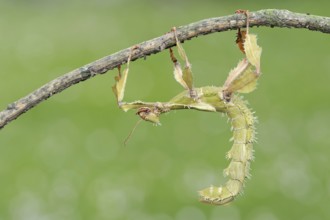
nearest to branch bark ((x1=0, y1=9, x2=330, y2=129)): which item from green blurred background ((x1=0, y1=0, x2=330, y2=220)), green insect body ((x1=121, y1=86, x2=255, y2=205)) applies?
green insect body ((x1=121, y1=86, x2=255, y2=205))

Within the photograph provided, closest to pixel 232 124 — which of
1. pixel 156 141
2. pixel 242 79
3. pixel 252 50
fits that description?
pixel 242 79

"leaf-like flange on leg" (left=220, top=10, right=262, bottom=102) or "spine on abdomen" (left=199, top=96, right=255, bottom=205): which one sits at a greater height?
"leaf-like flange on leg" (left=220, top=10, right=262, bottom=102)

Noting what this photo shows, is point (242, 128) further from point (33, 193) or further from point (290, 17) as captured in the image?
point (33, 193)

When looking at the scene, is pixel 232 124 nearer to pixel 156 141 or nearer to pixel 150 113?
pixel 150 113

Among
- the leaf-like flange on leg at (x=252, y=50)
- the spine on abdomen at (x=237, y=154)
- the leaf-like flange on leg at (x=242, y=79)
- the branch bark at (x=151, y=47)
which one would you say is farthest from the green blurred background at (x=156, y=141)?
the branch bark at (x=151, y=47)

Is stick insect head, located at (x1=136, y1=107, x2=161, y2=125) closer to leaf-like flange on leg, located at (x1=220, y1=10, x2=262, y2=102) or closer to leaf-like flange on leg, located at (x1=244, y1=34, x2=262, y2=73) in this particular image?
leaf-like flange on leg, located at (x1=220, y1=10, x2=262, y2=102)

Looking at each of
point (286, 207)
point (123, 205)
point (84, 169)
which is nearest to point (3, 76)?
point (84, 169)
